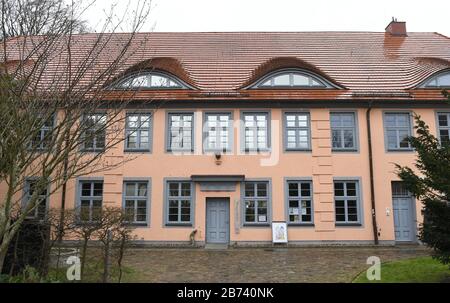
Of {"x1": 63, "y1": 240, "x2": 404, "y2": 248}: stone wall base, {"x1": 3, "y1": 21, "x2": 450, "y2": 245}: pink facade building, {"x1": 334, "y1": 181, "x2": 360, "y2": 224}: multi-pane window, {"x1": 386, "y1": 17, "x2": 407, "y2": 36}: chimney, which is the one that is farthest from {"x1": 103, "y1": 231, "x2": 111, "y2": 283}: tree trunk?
{"x1": 386, "y1": 17, "x2": 407, "y2": 36}: chimney

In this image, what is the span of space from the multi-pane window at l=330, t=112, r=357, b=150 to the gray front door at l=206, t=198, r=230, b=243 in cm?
515

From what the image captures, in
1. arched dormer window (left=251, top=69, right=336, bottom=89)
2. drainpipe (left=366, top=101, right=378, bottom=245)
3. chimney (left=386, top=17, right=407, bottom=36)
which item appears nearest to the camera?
drainpipe (left=366, top=101, right=378, bottom=245)

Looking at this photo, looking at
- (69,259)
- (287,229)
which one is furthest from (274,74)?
(69,259)

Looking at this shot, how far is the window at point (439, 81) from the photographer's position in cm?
1833

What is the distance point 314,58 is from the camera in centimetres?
2097

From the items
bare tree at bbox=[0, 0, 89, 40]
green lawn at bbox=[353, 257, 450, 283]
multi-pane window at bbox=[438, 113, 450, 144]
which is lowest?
green lawn at bbox=[353, 257, 450, 283]

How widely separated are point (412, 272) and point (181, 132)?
1036 centimetres

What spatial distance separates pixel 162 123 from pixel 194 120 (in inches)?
52.5

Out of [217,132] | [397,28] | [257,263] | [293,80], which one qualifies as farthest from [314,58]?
[257,263]

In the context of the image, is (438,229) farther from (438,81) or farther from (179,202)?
(438,81)

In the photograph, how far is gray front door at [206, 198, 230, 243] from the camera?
17391mm

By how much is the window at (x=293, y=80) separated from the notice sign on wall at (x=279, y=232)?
5.79 m

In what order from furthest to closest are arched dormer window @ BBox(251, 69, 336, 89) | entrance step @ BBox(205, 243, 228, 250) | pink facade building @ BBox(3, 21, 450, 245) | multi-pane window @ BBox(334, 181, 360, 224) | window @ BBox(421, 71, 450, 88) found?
arched dormer window @ BBox(251, 69, 336, 89), window @ BBox(421, 71, 450, 88), multi-pane window @ BBox(334, 181, 360, 224), pink facade building @ BBox(3, 21, 450, 245), entrance step @ BBox(205, 243, 228, 250)

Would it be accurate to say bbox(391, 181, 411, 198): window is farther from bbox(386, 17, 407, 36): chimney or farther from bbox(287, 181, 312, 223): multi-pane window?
bbox(386, 17, 407, 36): chimney
